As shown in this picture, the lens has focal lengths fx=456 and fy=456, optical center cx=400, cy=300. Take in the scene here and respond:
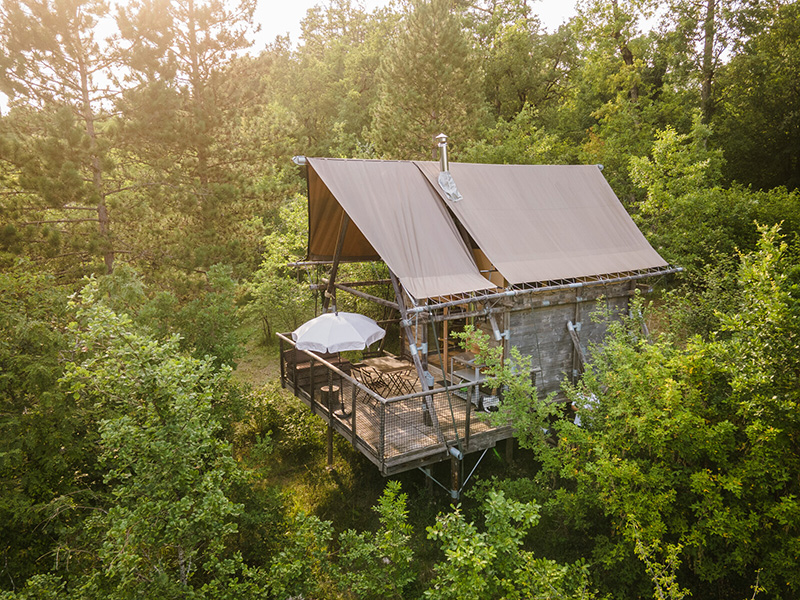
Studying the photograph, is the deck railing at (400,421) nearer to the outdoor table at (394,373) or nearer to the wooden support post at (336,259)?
the outdoor table at (394,373)

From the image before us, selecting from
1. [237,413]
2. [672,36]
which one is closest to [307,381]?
[237,413]

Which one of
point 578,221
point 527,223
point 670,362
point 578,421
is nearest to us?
point 670,362

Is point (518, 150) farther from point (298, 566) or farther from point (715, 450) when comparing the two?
point (298, 566)

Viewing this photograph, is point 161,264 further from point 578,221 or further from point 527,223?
point 578,221

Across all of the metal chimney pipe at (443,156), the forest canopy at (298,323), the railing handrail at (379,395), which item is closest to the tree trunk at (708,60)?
the forest canopy at (298,323)

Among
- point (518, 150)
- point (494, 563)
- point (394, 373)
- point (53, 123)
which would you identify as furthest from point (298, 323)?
point (494, 563)

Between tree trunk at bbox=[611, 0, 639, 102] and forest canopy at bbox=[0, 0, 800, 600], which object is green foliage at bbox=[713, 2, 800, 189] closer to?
forest canopy at bbox=[0, 0, 800, 600]
